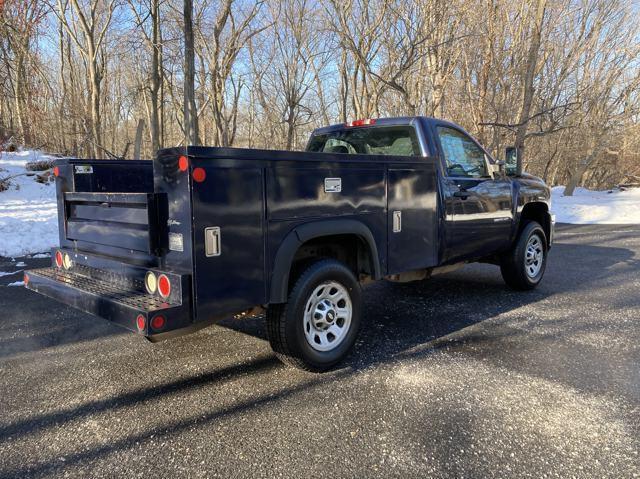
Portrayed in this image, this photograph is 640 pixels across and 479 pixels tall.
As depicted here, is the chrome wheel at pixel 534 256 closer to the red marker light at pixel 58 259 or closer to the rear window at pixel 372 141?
the rear window at pixel 372 141

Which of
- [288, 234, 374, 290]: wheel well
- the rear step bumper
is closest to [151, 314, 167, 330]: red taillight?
the rear step bumper

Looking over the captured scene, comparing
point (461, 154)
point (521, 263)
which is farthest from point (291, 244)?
point (521, 263)

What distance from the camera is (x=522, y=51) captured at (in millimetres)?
17750

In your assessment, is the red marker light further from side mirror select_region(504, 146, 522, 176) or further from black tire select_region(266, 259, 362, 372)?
side mirror select_region(504, 146, 522, 176)

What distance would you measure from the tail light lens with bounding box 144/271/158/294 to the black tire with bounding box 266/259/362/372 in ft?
2.72

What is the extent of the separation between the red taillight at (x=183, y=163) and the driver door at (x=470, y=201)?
2.84 m

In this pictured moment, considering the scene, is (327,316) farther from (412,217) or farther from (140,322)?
(140,322)

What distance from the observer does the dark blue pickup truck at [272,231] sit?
2.82 meters

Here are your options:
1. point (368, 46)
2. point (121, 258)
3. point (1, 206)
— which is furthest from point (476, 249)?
point (368, 46)

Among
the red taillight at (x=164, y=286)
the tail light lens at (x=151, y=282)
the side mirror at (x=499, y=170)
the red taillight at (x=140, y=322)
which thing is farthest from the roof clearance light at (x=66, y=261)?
the side mirror at (x=499, y=170)

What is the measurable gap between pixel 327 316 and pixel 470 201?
236 cm

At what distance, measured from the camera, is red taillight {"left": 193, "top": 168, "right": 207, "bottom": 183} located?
2717mm

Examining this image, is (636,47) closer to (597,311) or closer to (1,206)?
(597,311)

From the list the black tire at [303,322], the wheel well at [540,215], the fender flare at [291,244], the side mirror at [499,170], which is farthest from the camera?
the wheel well at [540,215]
